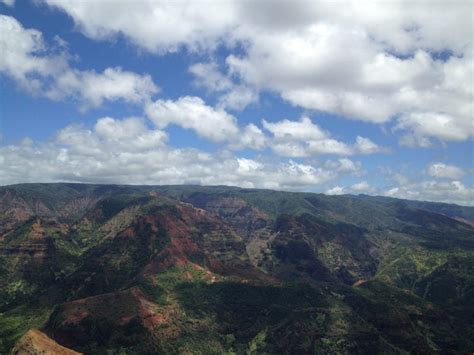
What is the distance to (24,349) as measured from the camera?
197 metres

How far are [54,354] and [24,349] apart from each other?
12281 mm

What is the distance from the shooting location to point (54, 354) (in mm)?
199875
